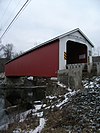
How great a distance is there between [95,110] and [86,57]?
49.5ft

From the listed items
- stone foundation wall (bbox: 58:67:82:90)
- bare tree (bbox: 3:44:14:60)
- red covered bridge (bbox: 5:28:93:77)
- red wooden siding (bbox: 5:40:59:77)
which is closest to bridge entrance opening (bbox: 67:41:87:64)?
red covered bridge (bbox: 5:28:93:77)

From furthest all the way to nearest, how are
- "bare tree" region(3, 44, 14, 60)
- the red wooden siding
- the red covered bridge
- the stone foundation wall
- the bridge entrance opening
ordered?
"bare tree" region(3, 44, 14, 60) < the bridge entrance opening < the red wooden siding < the red covered bridge < the stone foundation wall

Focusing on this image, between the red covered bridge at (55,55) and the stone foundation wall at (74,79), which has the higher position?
the red covered bridge at (55,55)

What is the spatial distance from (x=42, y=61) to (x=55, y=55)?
2.08m

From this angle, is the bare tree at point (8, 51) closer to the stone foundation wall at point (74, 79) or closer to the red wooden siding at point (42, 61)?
the red wooden siding at point (42, 61)

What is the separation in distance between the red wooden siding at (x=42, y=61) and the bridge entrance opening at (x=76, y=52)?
395 centimetres

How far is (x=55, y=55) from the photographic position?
60.2ft

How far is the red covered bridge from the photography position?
1820 centimetres

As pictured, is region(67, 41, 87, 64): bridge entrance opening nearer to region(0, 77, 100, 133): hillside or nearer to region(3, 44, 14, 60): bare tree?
region(0, 77, 100, 133): hillside

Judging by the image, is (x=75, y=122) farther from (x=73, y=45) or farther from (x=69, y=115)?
(x=73, y=45)

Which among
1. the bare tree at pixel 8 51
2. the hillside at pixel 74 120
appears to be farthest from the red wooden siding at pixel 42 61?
the bare tree at pixel 8 51

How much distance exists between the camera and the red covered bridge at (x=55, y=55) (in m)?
18.2

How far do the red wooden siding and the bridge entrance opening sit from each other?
13.0 ft

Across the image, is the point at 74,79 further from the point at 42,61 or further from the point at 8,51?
the point at 8,51
